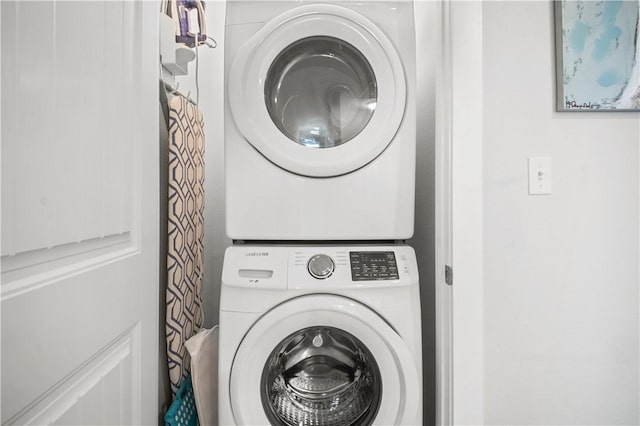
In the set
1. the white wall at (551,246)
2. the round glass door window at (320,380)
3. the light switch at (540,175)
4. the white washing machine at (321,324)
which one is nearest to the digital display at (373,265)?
the white washing machine at (321,324)

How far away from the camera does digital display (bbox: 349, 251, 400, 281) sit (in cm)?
106

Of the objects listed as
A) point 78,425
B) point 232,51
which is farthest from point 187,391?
point 232,51

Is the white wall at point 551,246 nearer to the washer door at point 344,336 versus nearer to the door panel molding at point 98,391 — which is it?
the washer door at point 344,336

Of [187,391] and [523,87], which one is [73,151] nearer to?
[187,391]

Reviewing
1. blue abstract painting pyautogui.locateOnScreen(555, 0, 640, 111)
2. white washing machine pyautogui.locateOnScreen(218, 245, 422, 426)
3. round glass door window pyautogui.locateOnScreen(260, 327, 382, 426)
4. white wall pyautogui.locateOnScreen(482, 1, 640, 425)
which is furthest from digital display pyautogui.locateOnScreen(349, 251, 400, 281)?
blue abstract painting pyautogui.locateOnScreen(555, 0, 640, 111)

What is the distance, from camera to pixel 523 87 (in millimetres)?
1185

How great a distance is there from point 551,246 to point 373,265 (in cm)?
61

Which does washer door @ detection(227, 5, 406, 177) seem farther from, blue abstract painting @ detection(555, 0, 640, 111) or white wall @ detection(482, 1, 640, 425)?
blue abstract painting @ detection(555, 0, 640, 111)

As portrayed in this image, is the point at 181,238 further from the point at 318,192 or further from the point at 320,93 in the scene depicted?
the point at 320,93

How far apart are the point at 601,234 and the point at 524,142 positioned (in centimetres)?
39

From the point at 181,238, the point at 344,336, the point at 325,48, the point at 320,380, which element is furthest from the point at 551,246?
the point at 181,238

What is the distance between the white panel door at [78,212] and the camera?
460 millimetres

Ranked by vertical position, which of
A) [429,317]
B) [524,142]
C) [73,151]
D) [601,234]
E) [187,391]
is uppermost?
[524,142]

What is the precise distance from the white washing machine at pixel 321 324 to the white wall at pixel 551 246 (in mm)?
353
